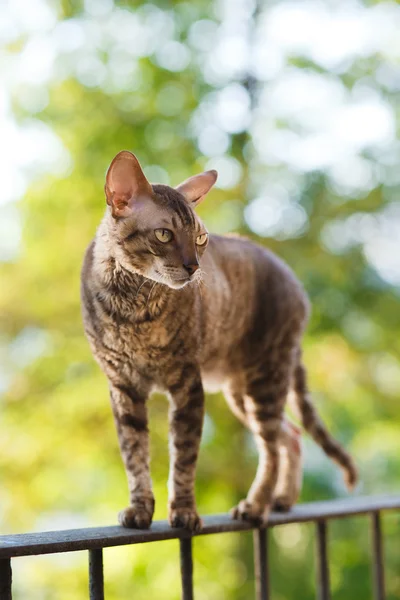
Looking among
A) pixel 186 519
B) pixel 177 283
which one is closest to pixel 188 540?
pixel 186 519

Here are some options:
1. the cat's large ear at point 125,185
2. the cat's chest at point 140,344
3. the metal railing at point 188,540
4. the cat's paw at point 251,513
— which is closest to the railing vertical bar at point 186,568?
the metal railing at point 188,540

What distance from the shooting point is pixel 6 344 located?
3.24 metres

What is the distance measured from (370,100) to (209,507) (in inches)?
82.7

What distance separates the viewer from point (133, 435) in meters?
1.25

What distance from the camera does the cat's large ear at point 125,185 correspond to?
1094mm

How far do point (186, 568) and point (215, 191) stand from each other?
7.32 ft

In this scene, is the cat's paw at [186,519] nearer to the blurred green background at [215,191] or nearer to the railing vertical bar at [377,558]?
the railing vertical bar at [377,558]

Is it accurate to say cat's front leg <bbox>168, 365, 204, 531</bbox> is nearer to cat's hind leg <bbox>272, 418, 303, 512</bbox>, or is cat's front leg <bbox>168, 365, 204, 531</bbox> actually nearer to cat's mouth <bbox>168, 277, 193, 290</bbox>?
cat's mouth <bbox>168, 277, 193, 290</bbox>

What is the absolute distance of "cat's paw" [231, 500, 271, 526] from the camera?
135 cm

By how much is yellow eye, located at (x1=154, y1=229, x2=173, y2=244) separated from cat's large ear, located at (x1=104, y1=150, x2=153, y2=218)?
62 millimetres

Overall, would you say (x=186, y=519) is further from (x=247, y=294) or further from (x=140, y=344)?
(x=247, y=294)

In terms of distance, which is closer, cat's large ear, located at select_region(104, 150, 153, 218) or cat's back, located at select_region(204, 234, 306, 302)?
cat's large ear, located at select_region(104, 150, 153, 218)

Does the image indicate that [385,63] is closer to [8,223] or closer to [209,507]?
[8,223]

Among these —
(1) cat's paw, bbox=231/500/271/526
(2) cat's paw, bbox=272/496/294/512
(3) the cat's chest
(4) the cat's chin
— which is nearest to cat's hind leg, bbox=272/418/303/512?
(2) cat's paw, bbox=272/496/294/512
